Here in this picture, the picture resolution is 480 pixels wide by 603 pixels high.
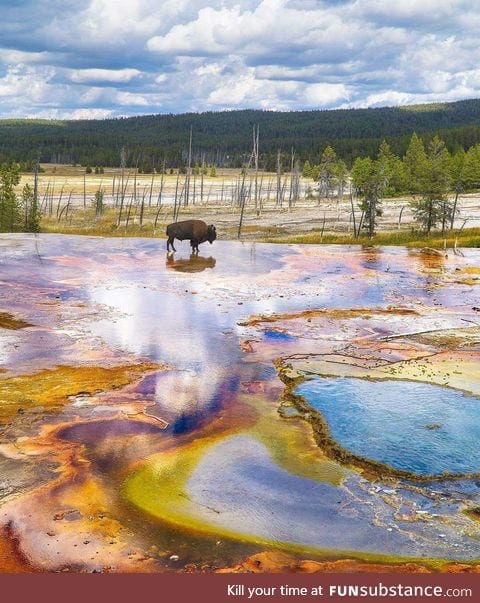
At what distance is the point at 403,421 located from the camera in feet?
38.9

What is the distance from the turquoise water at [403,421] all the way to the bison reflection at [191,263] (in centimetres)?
1406

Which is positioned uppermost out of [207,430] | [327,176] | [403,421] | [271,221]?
[327,176]

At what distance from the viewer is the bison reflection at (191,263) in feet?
89.3

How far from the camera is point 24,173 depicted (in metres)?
128

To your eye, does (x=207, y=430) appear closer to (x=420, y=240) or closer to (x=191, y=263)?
(x=191, y=263)

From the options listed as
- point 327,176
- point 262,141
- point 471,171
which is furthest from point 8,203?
point 262,141

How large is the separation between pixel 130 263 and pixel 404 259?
40.1 feet

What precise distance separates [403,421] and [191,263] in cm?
1784

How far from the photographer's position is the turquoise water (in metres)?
10.4

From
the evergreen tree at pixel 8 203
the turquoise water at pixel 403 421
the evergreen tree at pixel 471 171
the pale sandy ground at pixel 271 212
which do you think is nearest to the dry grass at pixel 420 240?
the pale sandy ground at pixel 271 212

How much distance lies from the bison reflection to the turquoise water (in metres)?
14.1

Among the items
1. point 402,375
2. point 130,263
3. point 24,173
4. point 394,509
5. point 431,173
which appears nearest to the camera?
point 394,509

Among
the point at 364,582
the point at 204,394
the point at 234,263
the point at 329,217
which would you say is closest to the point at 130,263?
the point at 234,263

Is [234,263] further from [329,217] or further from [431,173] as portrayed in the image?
Answer: [329,217]
